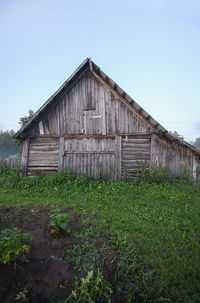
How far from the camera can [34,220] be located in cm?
454

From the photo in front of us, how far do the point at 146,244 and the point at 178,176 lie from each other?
701 cm

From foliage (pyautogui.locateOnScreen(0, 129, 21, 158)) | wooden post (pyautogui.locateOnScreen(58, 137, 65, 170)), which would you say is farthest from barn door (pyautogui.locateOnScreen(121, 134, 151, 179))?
foliage (pyautogui.locateOnScreen(0, 129, 21, 158))

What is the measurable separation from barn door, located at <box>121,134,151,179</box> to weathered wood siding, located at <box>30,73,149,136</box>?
0.51m

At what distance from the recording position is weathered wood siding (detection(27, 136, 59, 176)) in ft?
32.3

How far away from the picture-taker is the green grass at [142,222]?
98.9 inches

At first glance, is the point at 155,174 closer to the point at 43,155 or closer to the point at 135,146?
the point at 135,146

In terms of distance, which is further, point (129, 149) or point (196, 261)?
point (129, 149)

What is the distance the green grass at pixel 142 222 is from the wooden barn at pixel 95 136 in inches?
39.4

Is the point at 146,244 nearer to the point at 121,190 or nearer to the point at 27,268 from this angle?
the point at 27,268

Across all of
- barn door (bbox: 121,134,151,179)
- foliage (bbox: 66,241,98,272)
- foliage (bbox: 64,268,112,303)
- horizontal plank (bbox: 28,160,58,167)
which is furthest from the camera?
horizontal plank (bbox: 28,160,58,167)

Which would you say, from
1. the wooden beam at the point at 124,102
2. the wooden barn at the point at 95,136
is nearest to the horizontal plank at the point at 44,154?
the wooden barn at the point at 95,136

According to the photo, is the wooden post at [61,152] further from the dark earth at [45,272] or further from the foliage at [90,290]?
the foliage at [90,290]

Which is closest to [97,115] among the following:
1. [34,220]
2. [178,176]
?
[178,176]

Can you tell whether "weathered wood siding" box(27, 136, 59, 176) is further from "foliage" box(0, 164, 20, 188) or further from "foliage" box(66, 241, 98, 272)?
"foliage" box(66, 241, 98, 272)
